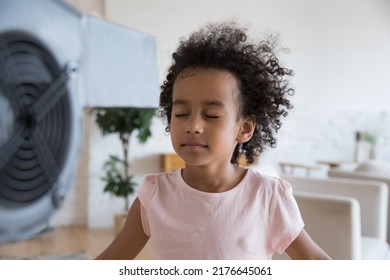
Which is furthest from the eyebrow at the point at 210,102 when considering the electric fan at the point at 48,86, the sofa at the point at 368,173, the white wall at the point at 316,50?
the sofa at the point at 368,173

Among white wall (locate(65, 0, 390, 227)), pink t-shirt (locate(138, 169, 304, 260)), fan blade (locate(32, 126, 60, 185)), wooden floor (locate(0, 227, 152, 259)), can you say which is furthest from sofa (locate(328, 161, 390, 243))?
pink t-shirt (locate(138, 169, 304, 260))

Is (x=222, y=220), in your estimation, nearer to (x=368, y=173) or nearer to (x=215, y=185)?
(x=215, y=185)

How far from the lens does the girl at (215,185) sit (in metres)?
0.79

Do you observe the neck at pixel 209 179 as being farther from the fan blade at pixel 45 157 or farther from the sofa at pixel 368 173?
the sofa at pixel 368 173

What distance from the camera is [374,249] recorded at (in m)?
1.89

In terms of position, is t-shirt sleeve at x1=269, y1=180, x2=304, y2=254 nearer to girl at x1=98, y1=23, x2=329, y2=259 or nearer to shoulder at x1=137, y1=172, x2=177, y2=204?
girl at x1=98, y1=23, x2=329, y2=259

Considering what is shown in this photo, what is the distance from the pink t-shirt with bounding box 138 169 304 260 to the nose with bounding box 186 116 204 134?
0.10 metres

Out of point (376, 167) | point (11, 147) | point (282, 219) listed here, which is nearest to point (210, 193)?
point (282, 219)

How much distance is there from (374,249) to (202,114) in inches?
53.5

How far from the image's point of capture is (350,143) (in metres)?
1.60
